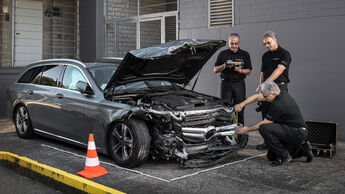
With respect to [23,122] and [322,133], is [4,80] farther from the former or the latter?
[322,133]

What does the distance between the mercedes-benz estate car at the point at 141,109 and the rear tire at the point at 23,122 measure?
1.27 feet

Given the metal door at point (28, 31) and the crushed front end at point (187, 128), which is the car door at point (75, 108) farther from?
the metal door at point (28, 31)

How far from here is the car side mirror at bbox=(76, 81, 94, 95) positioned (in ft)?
19.4

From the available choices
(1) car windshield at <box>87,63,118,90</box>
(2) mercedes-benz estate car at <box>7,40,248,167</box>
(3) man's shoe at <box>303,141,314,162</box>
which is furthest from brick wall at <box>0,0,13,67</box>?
(3) man's shoe at <box>303,141,314,162</box>

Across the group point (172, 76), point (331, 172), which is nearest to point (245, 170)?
point (331, 172)

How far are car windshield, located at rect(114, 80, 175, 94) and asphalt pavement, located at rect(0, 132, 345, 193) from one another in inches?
44.0

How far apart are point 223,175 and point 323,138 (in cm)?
230

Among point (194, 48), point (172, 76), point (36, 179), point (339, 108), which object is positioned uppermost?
point (194, 48)

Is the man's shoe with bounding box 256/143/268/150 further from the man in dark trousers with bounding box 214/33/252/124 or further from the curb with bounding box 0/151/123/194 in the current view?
the curb with bounding box 0/151/123/194

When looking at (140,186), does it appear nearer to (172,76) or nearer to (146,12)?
(172,76)

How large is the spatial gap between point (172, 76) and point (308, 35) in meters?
3.43

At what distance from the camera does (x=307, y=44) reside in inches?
328

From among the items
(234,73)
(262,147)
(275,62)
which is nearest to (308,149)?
(262,147)

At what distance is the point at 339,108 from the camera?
26.0ft
